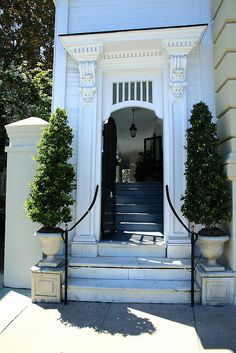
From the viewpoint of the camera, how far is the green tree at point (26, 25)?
1186 cm

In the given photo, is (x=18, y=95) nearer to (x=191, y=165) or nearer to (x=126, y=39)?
(x=126, y=39)

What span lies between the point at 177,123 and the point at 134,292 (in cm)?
268

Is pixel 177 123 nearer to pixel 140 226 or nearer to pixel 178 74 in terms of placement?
pixel 178 74

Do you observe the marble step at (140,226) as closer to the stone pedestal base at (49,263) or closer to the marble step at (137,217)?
the marble step at (137,217)

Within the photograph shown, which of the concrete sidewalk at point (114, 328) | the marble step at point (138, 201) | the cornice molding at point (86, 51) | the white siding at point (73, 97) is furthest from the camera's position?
the marble step at point (138, 201)

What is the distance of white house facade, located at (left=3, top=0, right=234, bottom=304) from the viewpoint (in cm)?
507

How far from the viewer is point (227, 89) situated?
15.6 feet

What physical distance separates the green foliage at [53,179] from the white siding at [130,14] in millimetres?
1998

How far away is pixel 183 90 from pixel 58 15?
2.66 meters

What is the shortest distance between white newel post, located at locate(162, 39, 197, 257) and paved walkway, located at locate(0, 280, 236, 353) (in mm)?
1304

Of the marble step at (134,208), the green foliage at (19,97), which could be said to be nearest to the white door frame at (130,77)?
the marble step at (134,208)

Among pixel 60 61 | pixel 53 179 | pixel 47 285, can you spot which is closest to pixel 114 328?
pixel 47 285

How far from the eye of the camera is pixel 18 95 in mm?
9312

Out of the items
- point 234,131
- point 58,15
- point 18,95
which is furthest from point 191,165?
point 18,95
